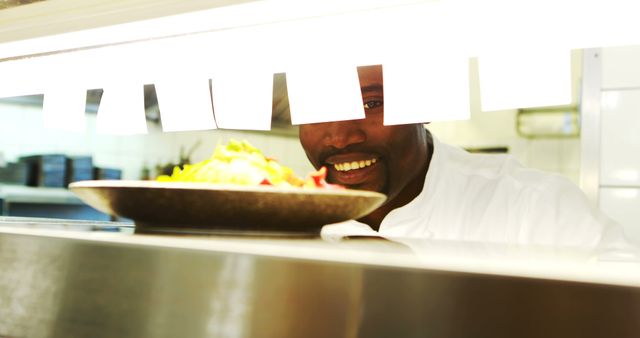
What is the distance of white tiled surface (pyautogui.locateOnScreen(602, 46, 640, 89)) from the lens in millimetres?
2625

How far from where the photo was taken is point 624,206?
2.67 metres

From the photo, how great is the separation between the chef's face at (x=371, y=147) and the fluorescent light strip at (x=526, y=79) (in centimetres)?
143

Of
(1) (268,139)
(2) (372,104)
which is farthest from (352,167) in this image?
(1) (268,139)

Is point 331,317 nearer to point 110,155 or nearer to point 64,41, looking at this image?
point 64,41

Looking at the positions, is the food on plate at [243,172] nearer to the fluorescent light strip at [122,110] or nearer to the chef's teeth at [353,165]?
the fluorescent light strip at [122,110]

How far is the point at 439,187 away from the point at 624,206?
1.14 m

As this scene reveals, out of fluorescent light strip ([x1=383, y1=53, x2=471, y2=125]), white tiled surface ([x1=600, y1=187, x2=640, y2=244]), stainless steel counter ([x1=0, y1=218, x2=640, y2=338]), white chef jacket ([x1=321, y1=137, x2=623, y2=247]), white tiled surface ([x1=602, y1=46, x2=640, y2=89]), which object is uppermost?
white tiled surface ([x1=602, y1=46, x2=640, y2=89])

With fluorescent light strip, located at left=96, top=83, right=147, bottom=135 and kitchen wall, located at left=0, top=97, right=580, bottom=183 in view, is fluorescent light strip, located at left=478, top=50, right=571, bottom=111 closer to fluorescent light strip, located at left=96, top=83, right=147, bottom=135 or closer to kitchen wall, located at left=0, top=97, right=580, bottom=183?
fluorescent light strip, located at left=96, top=83, right=147, bottom=135

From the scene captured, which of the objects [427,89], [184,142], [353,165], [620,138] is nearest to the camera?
[427,89]

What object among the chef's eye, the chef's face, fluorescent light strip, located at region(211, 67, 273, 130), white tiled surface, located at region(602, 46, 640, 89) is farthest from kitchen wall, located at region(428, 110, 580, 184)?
fluorescent light strip, located at region(211, 67, 273, 130)

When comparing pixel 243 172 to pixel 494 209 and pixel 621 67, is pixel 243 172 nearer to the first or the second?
pixel 494 209

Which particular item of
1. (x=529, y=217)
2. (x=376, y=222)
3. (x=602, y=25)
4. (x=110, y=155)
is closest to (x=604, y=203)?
(x=529, y=217)

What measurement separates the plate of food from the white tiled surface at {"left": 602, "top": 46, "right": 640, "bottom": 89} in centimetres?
246

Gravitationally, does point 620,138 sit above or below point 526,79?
below
